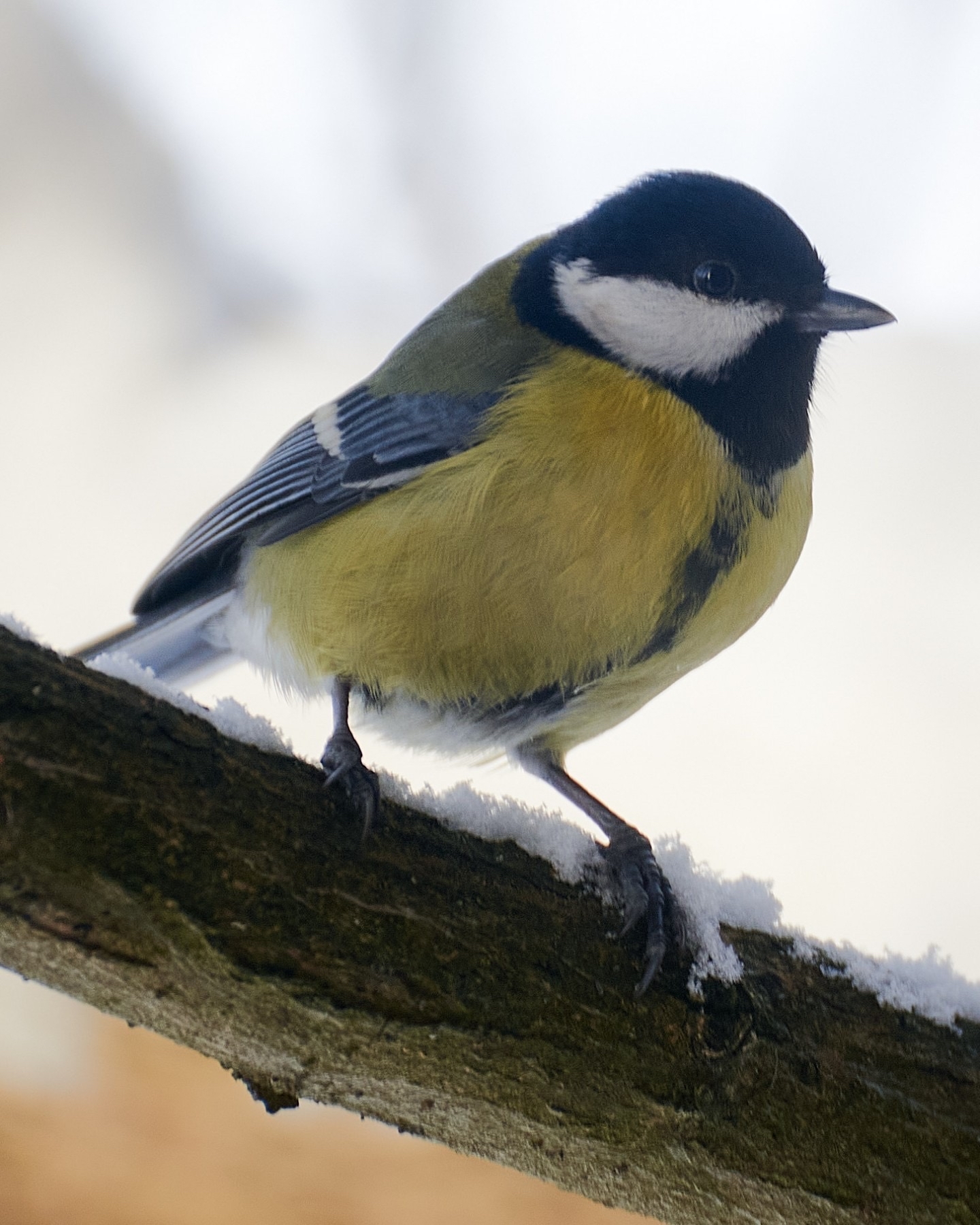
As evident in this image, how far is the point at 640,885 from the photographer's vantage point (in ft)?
2.75

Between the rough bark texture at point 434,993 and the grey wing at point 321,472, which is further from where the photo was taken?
the grey wing at point 321,472

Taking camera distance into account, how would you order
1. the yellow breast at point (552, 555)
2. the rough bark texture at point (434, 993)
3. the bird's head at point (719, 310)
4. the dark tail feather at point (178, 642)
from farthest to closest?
the dark tail feather at point (178, 642) < the bird's head at point (719, 310) < the yellow breast at point (552, 555) < the rough bark texture at point (434, 993)

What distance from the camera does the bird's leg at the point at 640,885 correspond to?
0.78m

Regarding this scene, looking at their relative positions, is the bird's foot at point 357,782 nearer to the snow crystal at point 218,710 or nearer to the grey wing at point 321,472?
the snow crystal at point 218,710

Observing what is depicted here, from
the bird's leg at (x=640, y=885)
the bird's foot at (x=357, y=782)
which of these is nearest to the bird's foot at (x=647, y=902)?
the bird's leg at (x=640, y=885)

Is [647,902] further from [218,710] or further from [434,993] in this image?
[218,710]

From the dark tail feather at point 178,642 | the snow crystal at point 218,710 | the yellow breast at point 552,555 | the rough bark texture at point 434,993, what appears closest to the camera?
the rough bark texture at point 434,993

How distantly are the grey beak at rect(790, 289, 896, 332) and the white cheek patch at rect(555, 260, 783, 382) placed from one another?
0.09 feet

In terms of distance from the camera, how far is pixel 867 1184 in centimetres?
71

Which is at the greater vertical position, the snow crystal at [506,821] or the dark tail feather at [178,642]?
the snow crystal at [506,821]

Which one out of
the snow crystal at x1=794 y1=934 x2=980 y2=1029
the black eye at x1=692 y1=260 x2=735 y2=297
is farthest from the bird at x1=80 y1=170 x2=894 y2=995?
the snow crystal at x1=794 y1=934 x2=980 y2=1029

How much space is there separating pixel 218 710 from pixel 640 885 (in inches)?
14.4

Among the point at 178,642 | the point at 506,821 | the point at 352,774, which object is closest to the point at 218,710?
the point at 352,774

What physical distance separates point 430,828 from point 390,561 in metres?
0.26
